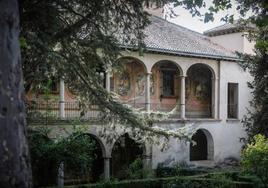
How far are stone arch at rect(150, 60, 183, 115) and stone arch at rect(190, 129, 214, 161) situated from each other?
106 inches

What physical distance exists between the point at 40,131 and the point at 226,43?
68.8 ft

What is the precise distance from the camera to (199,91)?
104 ft

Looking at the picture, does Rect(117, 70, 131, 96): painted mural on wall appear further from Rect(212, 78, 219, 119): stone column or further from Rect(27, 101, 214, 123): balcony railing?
Rect(212, 78, 219, 119): stone column

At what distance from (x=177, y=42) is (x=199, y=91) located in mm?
4252

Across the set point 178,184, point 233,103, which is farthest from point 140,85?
point 178,184

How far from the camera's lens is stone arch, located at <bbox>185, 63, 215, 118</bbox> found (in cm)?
3092

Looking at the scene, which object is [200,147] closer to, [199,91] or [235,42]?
[199,91]

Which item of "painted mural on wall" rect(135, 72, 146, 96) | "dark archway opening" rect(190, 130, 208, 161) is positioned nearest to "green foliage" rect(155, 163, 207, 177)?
"dark archway opening" rect(190, 130, 208, 161)

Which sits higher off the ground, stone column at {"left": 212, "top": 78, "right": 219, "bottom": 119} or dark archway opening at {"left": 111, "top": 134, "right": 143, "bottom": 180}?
stone column at {"left": 212, "top": 78, "right": 219, "bottom": 119}

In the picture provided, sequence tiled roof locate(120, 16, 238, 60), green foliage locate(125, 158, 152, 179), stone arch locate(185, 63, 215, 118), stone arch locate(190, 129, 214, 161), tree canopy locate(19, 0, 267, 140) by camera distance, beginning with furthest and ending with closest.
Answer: stone arch locate(185, 63, 215, 118) < stone arch locate(190, 129, 214, 161) < tiled roof locate(120, 16, 238, 60) < green foliage locate(125, 158, 152, 179) < tree canopy locate(19, 0, 267, 140)

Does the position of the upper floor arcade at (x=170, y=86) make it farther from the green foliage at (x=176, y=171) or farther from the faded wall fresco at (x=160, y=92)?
the green foliage at (x=176, y=171)

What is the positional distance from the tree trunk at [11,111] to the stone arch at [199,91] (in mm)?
25646

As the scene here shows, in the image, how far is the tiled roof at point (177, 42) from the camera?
27.2 metres

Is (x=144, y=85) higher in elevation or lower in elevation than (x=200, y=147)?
higher
